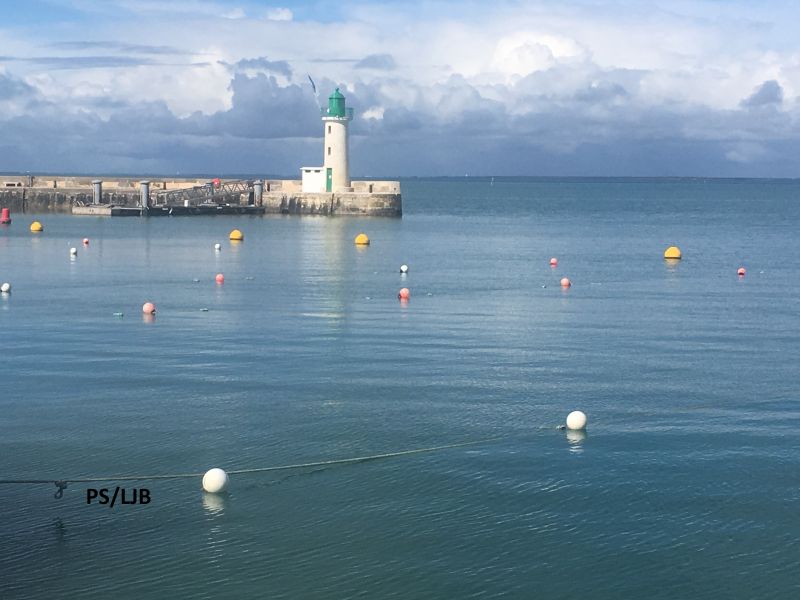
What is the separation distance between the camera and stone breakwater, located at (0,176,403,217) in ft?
293

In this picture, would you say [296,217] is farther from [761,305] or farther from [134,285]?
[761,305]

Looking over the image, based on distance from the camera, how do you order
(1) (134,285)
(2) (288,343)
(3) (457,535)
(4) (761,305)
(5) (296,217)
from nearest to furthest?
(3) (457,535) < (2) (288,343) < (4) (761,305) < (1) (134,285) < (5) (296,217)

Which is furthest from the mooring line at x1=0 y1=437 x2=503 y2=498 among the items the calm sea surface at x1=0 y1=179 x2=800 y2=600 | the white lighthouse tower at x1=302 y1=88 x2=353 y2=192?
the white lighthouse tower at x1=302 y1=88 x2=353 y2=192

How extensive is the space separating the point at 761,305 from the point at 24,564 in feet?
99.3

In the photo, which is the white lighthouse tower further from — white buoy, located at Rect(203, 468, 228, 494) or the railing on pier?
white buoy, located at Rect(203, 468, 228, 494)

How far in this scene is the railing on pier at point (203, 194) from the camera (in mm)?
93250

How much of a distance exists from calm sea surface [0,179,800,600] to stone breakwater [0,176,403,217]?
151 ft

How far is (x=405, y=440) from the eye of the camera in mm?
20141

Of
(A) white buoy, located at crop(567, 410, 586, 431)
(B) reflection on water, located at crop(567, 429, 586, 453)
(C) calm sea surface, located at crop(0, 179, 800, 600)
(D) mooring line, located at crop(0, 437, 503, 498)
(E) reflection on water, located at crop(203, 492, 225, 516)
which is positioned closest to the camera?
(C) calm sea surface, located at crop(0, 179, 800, 600)

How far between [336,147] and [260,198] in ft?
30.2

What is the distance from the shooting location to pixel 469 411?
2216 centimetres

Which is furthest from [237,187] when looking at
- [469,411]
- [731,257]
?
[469,411]

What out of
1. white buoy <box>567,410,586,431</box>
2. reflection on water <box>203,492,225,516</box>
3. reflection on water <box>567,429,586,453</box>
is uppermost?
white buoy <box>567,410,586,431</box>

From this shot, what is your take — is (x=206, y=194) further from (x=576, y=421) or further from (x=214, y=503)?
(x=214, y=503)
